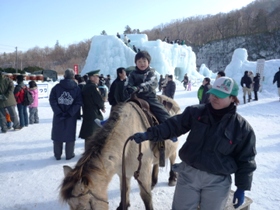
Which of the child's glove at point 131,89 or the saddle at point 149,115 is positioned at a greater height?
the child's glove at point 131,89

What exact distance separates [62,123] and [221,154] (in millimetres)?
3373

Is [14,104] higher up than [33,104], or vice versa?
[14,104]

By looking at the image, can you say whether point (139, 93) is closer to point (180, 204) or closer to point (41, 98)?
point (180, 204)

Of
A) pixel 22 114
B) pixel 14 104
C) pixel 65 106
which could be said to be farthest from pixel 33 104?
pixel 65 106

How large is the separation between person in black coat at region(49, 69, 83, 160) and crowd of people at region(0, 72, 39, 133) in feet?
8.14

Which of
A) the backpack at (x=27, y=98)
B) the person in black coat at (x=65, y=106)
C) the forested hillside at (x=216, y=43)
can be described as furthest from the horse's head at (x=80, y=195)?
the forested hillside at (x=216, y=43)

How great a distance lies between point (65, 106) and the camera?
4184mm

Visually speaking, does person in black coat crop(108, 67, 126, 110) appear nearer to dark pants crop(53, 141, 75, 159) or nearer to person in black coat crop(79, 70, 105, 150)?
person in black coat crop(79, 70, 105, 150)

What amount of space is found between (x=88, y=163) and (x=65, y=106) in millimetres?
2742

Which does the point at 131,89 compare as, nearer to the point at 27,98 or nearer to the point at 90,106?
the point at 90,106

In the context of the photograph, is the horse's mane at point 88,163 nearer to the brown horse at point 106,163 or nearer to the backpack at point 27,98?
the brown horse at point 106,163

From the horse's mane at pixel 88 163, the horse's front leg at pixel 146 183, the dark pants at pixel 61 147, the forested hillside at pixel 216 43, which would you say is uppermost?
the forested hillside at pixel 216 43

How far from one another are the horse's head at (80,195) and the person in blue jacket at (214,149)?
57 cm

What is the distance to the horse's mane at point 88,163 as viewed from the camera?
5.06 ft
